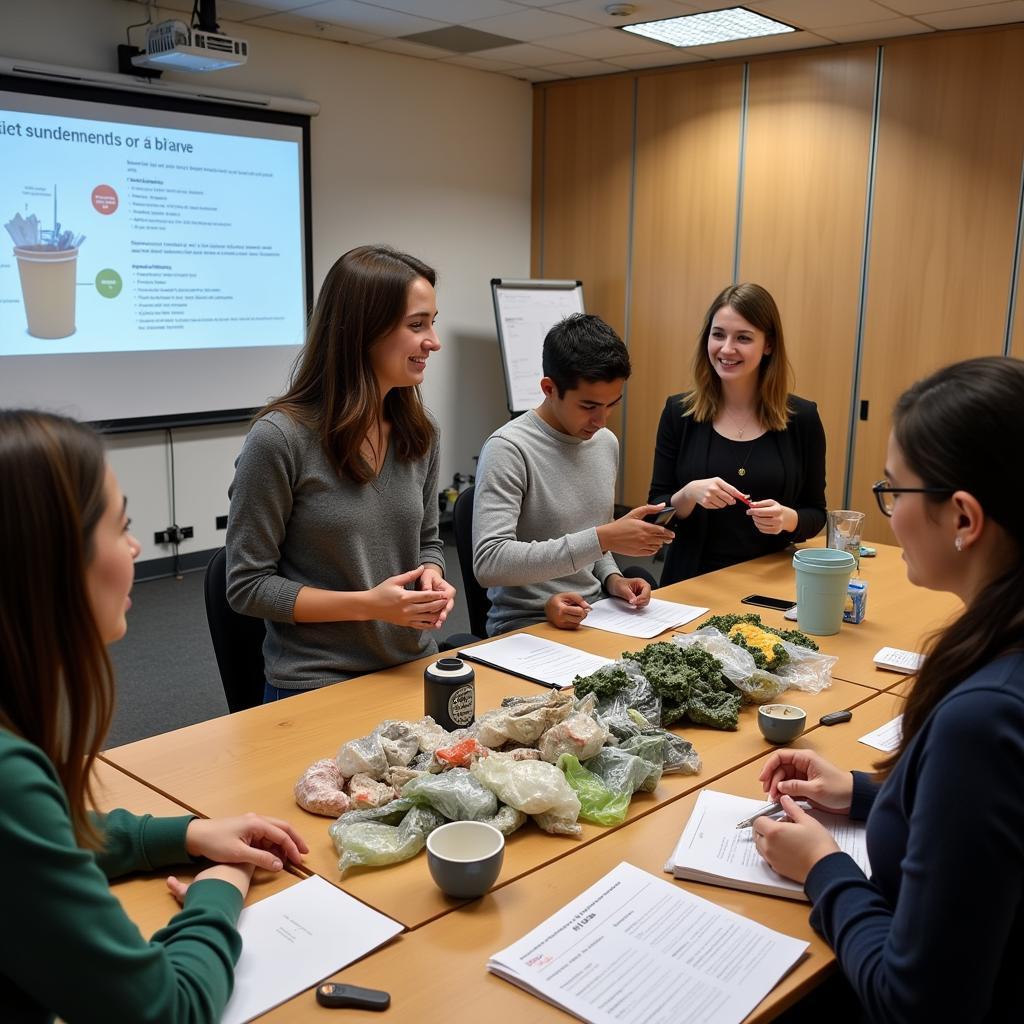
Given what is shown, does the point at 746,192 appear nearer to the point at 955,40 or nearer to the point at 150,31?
the point at 955,40

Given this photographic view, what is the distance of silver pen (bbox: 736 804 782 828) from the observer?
4.55ft

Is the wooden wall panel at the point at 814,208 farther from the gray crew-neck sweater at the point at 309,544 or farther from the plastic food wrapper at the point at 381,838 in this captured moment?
the plastic food wrapper at the point at 381,838

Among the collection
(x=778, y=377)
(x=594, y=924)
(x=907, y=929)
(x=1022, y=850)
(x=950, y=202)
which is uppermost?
(x=950, y=202)

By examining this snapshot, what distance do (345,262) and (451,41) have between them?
12.6ft

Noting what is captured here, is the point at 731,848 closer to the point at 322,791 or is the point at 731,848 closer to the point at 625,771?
the point at 625,771

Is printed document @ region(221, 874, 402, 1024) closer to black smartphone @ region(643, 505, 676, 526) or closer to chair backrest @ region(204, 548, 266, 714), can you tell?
chair backrest @ region(204, 548, 266, 714)

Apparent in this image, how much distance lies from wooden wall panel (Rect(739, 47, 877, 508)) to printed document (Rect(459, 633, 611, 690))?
3763 millimetres

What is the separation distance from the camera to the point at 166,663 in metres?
4.14

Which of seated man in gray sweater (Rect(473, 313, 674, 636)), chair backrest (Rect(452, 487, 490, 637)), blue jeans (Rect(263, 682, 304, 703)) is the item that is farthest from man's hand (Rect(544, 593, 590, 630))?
blue jeans (Rect(263, 682, 304, 703))

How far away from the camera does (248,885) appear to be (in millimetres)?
1224

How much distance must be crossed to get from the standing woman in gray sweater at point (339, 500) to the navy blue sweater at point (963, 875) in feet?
3.49

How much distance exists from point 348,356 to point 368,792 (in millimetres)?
944

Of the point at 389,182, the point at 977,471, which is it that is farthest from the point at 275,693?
the point at 389,182

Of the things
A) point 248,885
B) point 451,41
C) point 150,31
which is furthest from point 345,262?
point 451,41
